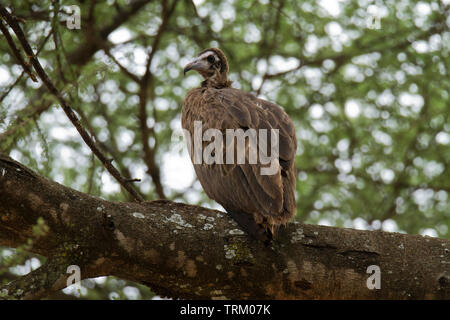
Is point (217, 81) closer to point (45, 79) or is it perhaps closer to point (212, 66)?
point (212, 66)

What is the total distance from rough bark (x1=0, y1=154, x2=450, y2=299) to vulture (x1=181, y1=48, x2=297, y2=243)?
15cm

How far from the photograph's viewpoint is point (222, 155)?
180 inches

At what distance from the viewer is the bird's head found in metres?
6.59

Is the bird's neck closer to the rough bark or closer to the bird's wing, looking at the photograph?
the bird's wing

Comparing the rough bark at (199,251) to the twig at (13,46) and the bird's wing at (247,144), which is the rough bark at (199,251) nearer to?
the bird's wing at (247,144)

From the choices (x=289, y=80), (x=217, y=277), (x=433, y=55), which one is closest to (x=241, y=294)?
(x=217, y=277)

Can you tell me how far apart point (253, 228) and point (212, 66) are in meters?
3.26

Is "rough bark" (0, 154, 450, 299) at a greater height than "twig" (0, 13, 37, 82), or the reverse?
"twig" (0, 13, 37, 82)

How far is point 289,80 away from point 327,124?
3.40 feet

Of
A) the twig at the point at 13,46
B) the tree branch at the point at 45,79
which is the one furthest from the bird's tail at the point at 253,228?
the twig at the point at 13,46

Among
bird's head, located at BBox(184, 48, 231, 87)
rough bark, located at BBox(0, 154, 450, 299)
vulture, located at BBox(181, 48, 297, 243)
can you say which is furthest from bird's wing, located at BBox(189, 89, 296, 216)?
bird's head, located at BBox(184, 48, 231, 87)

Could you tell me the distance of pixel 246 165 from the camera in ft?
14.3

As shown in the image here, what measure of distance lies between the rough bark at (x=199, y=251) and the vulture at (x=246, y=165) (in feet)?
0.50

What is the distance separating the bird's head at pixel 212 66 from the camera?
6594 millimetres
